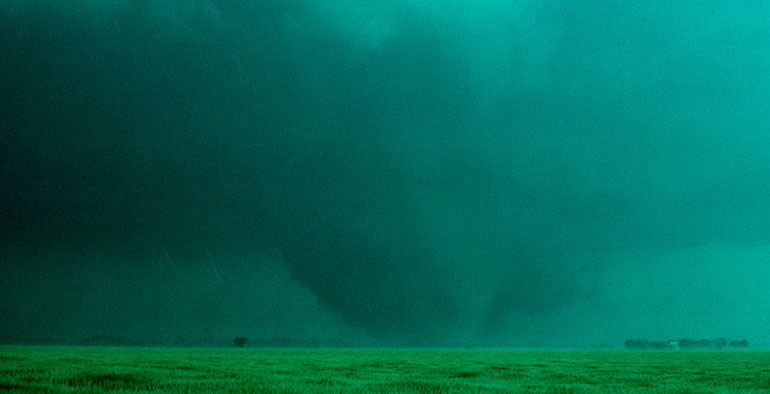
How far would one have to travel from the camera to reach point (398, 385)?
78.6 feet

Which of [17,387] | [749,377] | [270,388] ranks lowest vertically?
[17,387]

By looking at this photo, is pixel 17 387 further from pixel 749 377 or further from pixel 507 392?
pixel 749 377

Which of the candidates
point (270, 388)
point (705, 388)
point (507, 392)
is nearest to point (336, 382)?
point (270, 388)

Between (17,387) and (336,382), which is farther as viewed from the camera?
(336,382)

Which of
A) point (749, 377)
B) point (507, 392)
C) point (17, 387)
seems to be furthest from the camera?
point (749, 377)

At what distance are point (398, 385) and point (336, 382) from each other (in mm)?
2764

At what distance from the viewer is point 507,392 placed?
22.0 meters

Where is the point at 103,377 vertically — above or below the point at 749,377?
below

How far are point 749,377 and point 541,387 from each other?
48.6 feet

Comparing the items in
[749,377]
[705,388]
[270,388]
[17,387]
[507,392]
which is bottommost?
[17,387]

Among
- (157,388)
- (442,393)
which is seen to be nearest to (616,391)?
(442,393)

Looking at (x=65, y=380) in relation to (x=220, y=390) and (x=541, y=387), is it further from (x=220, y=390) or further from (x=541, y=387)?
(x=541, y=387)

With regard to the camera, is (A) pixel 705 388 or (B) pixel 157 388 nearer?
(B) pixel 157 388

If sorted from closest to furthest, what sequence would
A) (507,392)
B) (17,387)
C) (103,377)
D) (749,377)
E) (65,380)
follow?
1. (17,387)
2. (507,392)
3. (65,380)
4. (103,377)
5. (749,377)
